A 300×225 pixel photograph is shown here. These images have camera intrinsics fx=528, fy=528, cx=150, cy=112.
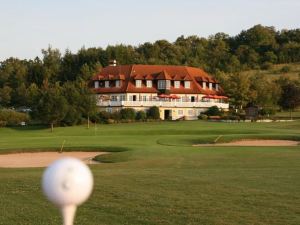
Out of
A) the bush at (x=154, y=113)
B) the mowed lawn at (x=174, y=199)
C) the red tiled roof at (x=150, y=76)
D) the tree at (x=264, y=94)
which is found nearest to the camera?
the mowed lawn at (x=174, y=199)

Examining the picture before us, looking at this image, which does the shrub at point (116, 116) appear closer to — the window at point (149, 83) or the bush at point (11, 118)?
the bush at point (11, 118)

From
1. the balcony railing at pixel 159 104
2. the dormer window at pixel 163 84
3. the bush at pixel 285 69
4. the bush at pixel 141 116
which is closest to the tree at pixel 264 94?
the balcony railing at pixel 159 104

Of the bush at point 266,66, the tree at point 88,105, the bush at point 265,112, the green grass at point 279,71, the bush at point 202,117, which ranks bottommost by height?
the bush at point 202,117

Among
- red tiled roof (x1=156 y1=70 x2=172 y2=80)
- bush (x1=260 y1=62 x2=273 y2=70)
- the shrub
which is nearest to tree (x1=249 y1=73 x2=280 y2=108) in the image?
red tiled roof (x1=156 y1=70 x2=172 y2=80)

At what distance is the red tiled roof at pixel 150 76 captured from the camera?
89.1 m

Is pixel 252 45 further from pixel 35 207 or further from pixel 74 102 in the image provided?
pixel 35 207

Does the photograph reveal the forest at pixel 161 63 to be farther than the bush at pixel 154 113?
No

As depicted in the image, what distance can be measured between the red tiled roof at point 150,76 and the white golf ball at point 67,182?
8436cm

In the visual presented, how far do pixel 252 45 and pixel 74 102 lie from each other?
9585 cm

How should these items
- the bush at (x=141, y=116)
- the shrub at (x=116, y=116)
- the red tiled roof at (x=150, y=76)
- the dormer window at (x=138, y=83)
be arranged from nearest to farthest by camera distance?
the shrub at (x=116, y=116) < the bush at (x=141, y=116) < the red tiled roof at (x=150, y=76) < the dormer window at (x=138, y=83)

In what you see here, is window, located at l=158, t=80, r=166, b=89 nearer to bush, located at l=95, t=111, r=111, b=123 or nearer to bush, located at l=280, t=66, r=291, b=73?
bush, located at l=95, t=111, r=111, b=123

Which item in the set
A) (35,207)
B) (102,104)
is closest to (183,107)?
(102,104)

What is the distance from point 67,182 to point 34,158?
30.6 metres

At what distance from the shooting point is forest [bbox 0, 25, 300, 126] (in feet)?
229
